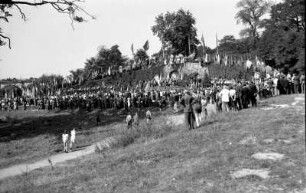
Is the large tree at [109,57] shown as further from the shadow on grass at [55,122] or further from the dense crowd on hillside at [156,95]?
the shadow on grass at [55,122]

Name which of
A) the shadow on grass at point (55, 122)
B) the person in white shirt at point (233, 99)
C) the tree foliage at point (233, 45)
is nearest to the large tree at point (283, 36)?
the shadow on grass at point (55, 122)

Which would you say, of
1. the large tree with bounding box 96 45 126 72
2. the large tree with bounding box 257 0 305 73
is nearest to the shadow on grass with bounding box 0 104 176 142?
the large tree with bounding box 257 0 305 73

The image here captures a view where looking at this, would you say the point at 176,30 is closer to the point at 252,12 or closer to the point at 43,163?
the point at 252,12

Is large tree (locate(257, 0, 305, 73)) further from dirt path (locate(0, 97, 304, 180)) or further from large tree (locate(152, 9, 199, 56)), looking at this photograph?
large tree (locate(152, 9, 199, 56))

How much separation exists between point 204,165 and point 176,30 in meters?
70.8

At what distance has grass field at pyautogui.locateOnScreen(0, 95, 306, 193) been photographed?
10.4 meters

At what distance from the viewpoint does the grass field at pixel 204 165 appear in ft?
34.2

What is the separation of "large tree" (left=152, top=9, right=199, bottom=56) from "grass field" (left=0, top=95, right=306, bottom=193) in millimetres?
62436

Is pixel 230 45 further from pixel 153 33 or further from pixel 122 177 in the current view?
pixel 122 177

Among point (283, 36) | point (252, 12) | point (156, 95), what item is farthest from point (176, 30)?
point (156, 95)

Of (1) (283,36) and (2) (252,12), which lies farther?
(2) (252,12)

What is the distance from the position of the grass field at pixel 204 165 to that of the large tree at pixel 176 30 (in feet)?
205

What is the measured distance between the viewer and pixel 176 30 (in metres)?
81.2

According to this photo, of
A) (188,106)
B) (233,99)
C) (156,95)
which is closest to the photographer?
(188,106)
